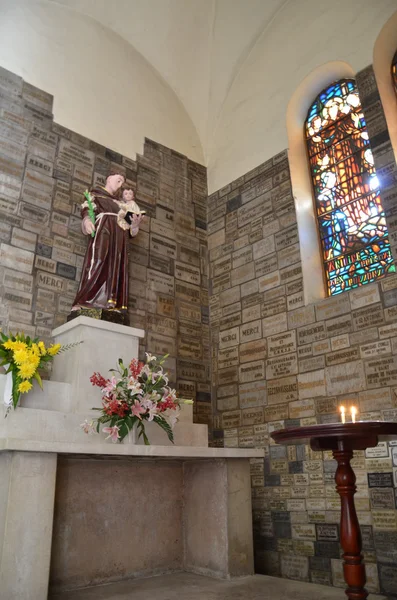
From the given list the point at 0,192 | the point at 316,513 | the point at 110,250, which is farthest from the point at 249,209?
the point at 316,513

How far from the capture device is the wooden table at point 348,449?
2.30m

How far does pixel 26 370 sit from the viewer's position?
4000mm

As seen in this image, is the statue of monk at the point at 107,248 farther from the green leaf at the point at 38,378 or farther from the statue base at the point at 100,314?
the green leaf at the point at 38,378

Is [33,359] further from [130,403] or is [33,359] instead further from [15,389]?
[130,403]

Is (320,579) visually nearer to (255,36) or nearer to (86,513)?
(86,513)

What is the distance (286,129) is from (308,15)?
1629 mm

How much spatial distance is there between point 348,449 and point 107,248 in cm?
384

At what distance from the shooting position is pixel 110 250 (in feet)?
18.8

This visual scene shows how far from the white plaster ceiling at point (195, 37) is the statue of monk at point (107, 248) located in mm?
2956

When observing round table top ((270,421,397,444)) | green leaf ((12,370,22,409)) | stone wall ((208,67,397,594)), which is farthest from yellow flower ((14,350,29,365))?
stone wall ((208,67,397,594))

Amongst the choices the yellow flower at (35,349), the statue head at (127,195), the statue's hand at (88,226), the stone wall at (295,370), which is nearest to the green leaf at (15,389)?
the yellow flower at (35,349)

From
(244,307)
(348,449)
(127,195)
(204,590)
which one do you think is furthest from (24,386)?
(244,307)

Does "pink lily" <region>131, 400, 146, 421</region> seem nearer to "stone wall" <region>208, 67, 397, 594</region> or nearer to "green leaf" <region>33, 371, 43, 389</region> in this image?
"green leaf" <region>33, 371, 43, 389</region>

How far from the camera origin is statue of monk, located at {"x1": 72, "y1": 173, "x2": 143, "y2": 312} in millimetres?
5465
